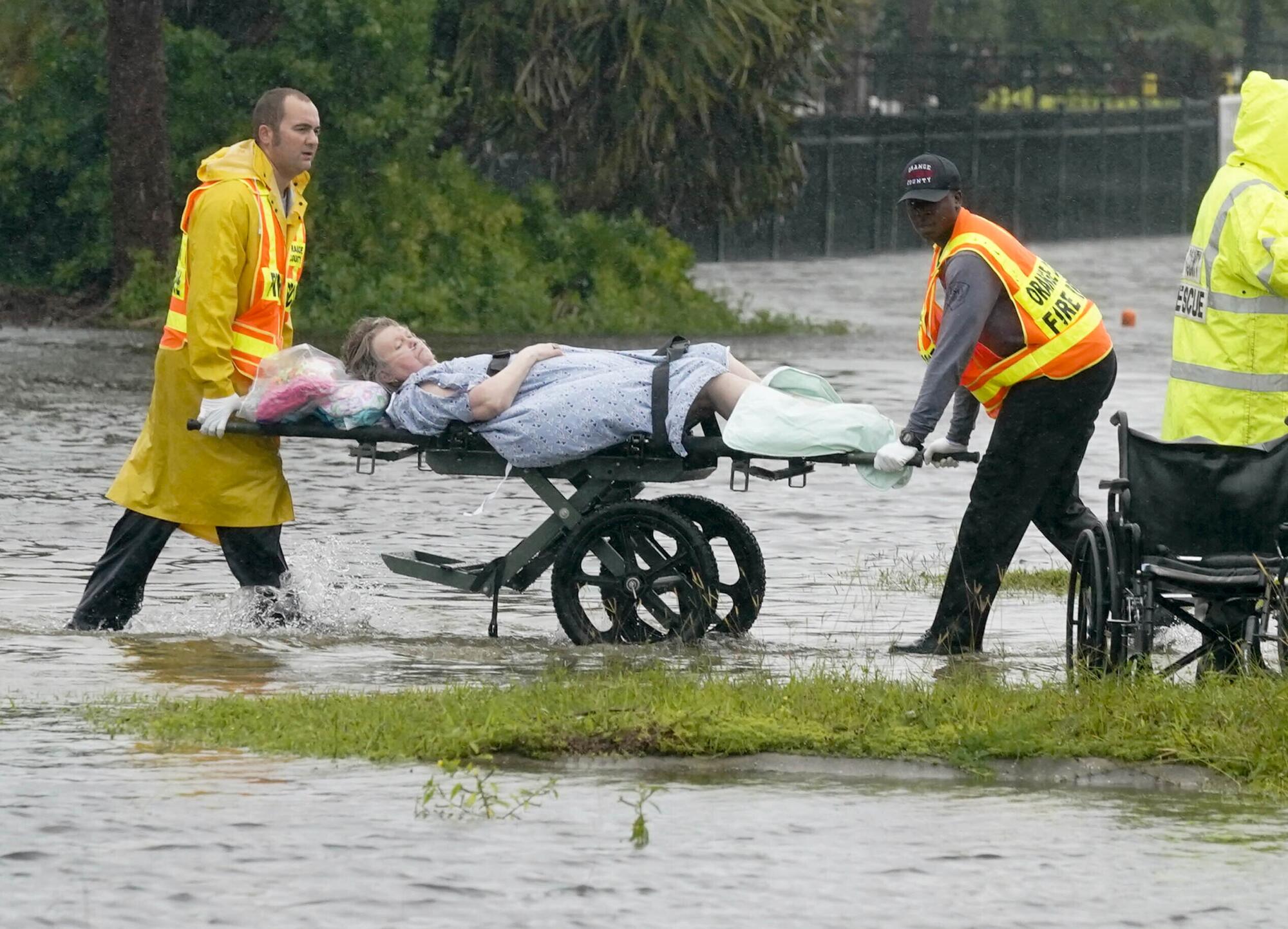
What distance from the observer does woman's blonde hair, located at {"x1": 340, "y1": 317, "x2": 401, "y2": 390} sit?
941cm

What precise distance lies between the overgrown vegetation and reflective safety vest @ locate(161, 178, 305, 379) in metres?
14.3

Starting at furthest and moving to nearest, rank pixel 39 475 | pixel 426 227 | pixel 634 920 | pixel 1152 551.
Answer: pixel 426 227, pixel 39 475, pixel 1152 551, pixel 634 920

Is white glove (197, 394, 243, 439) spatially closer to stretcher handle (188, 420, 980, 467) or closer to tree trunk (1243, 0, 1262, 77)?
stretcher handle (188, 420, 980, 467)

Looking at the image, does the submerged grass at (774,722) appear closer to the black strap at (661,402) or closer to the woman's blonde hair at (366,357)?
the black strap at (661,402)

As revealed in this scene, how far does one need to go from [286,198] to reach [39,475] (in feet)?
17.4

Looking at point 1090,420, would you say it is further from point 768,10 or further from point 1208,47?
point 1208,47

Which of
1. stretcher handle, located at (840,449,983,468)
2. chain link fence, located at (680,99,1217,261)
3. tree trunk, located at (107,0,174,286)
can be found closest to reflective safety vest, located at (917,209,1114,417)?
stretcher handle, located at (840,449,983,468)

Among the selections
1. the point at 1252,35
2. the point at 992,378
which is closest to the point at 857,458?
the point at 992,378

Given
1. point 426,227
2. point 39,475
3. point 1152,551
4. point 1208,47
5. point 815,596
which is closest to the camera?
point 1152,551

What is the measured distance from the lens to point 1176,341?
8.79 meters

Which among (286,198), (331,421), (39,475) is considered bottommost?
(39,475)

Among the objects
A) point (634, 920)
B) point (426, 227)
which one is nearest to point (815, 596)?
point (634, 920)

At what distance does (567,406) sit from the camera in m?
8.93

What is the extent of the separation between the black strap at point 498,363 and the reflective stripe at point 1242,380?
94.0 inches
